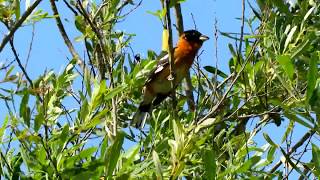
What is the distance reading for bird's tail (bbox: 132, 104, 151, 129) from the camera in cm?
455

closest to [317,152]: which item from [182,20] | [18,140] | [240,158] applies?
[240,158]

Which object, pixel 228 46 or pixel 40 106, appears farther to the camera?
pixel 228 46

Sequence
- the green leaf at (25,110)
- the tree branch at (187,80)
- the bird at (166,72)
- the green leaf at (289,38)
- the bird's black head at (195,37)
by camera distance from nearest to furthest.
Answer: the green leaf at (25,110) < the green leaf at (289,38) < the tree branch at (187,80) < the bird at (166,72) < the bird's black head at (195,37)

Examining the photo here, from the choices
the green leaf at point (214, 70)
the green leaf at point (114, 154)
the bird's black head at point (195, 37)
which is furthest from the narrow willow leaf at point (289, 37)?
the bird's black head at point (195, 37)

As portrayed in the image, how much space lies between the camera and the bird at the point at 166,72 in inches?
200

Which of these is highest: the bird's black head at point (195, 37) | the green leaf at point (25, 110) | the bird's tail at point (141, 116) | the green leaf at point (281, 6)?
the bird's black head at point (195, 37)

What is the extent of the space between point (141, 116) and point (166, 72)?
152 centimetres

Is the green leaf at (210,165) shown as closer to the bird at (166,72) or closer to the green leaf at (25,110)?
the green leaf at (25,110)

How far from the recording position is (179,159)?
2.70 m

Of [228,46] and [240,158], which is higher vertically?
[228,46]

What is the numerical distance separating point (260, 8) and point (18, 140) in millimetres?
1609

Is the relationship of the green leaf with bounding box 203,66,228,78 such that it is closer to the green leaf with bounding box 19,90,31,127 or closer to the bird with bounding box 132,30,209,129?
the bird with bounding box 132,30,209,129

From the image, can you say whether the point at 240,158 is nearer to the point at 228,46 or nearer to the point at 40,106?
the point at 40,106

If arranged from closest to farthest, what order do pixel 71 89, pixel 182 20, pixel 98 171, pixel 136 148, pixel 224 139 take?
pixel 98 171, pixel 136 148, pixel 224 139, pixel 71 89, pixel 182 20
